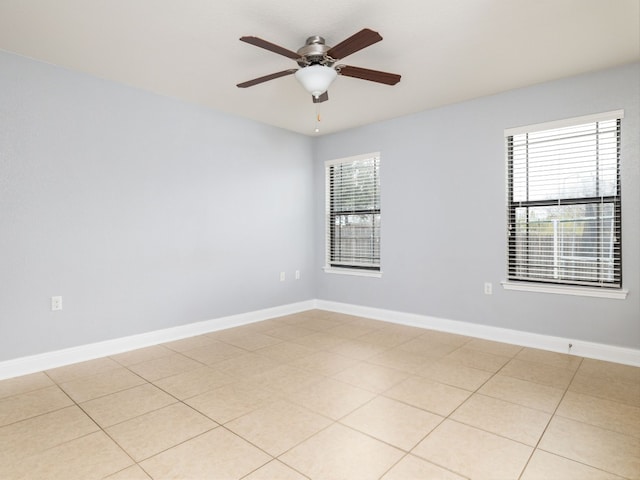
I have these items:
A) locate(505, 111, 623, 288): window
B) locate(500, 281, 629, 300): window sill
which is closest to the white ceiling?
locate(505, 111, 623, 288): window

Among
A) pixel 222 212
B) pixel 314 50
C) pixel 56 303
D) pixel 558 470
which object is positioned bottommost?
pixel 558 470

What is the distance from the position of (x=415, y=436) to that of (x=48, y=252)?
3140 mm

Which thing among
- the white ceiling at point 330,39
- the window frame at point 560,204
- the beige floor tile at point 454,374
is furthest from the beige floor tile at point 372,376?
the white ceiling at point 330,39

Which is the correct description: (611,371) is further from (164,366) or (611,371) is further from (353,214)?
(164,366)

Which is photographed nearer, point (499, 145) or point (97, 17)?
point (97, 17)

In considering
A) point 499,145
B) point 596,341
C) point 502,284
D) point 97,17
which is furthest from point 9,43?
point 596,341

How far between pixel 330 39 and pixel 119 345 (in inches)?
128

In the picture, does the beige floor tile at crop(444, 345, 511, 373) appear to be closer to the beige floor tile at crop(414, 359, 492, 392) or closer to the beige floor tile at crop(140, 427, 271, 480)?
the beige floor tile at crop(414, 359, 492, 392)

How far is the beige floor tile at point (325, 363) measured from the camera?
3.04 meters

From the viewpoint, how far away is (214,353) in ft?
11.4

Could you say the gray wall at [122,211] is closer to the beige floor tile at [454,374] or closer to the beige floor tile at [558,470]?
the beige floor tile at [454,374]

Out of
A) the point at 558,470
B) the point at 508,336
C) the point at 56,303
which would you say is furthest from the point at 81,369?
the point at 508,336

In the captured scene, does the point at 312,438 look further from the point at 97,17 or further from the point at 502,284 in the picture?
the point at 97,17

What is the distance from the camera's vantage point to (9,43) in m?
2.75
